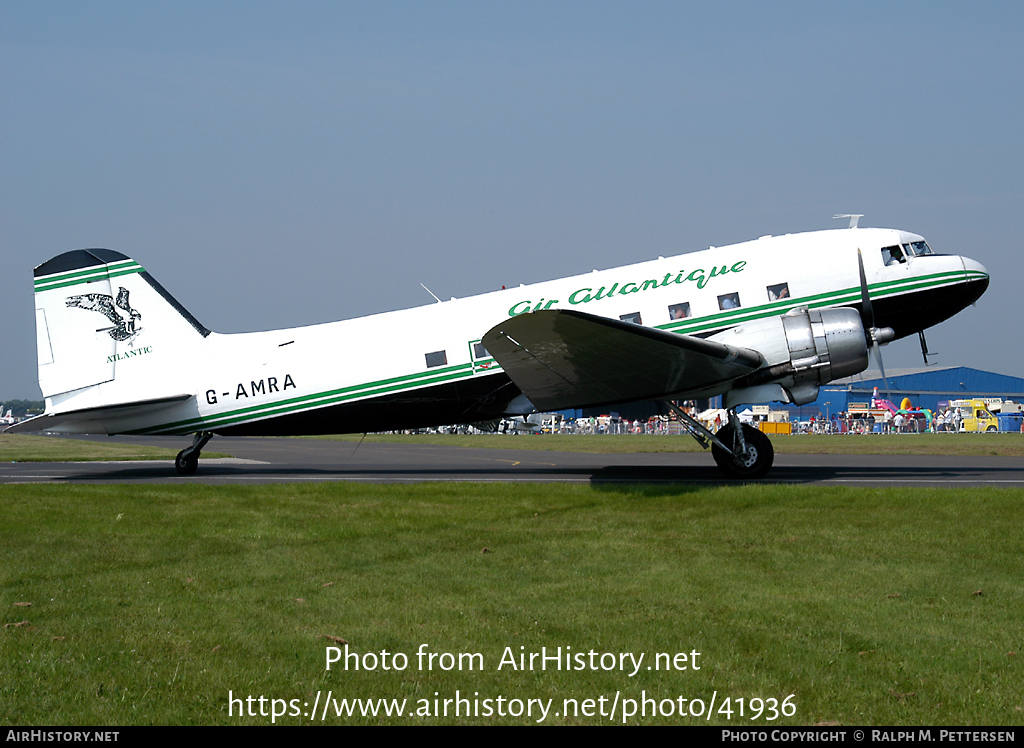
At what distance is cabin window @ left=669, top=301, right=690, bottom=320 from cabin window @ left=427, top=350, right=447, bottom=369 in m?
4.69

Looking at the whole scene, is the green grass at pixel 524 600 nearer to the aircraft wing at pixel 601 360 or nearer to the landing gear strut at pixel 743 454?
the aircraft wing at pixel 601 360

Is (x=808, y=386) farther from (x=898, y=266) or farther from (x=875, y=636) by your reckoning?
(x=875, y=636)

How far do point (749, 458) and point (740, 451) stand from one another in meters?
0.22

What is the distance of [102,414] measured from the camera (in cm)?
1752

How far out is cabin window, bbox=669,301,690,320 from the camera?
53.6ft

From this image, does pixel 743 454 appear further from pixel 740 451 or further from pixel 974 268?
pixel 974 268

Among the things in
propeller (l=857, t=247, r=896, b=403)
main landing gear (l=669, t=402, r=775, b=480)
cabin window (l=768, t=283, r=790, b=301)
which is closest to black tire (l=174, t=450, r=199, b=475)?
main landing gear (l=669, t=402, r=775, b=480)

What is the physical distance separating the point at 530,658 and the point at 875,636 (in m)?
2.49

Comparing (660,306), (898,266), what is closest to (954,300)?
(898,266)

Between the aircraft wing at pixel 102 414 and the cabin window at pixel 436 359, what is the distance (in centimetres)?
535

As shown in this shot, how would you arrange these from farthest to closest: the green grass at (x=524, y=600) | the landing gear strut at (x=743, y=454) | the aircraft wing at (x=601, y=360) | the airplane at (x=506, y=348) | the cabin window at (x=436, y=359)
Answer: the cabin window at (x=436, y=359)
the landing gear strut at (x=743, y=454)
the airplane at (x=506, y=348)
the aircraft wing at (x=601, y=360)
the green grass at (x=524, y=600)

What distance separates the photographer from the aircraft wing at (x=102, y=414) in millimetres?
17328

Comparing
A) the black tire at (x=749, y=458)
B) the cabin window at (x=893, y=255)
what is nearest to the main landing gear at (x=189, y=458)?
the black tire at (x=749, y=458)

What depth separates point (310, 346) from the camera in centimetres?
1788
